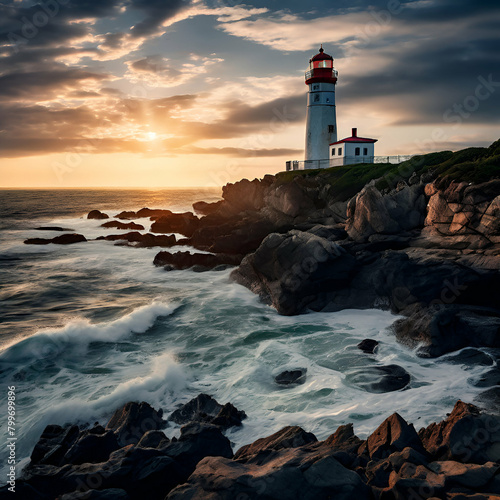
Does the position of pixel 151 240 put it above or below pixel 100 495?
above

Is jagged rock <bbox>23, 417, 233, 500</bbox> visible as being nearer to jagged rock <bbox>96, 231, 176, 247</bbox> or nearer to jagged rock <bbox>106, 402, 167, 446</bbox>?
jagged rock <bbox>106, 402, 167, 446</bbox>

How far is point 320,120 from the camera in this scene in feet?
146

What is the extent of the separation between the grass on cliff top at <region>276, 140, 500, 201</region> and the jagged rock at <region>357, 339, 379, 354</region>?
995cm

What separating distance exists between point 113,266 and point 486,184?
75.2ft

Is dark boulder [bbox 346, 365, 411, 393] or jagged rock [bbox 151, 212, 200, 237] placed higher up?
jagged rock [bbox 151, 212, 200, 237]

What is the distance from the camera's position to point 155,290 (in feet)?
71.5

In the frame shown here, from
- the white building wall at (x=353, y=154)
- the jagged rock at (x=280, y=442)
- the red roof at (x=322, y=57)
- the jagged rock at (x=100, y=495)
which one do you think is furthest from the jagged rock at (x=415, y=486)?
the red roof at (x=322, y=57)

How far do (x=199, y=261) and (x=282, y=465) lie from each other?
2036 centimetres

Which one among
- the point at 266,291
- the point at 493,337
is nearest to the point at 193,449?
the point at 493,337

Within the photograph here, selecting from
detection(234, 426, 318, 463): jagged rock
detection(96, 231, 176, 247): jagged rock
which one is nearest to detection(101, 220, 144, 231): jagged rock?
detection(96, 231, 176, 247): jagged rock

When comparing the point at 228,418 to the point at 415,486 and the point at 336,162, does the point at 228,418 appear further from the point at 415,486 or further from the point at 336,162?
the point at 336,162

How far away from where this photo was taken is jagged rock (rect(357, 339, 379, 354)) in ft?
42.1

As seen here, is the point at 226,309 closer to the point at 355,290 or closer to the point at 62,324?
the point at 355,290

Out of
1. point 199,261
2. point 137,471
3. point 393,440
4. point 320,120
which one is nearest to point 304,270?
point 393,440
